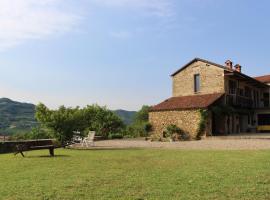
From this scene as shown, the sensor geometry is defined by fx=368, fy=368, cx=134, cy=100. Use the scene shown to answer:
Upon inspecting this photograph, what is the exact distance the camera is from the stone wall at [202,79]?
2940 cm

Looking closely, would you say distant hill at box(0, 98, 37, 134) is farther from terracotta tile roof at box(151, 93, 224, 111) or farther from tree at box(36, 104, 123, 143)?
tree at box(36, 104, 123, 143)

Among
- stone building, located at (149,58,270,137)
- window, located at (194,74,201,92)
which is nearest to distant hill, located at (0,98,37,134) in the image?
stone building, located at (149,58,270,137)

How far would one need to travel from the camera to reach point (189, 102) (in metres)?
28.9

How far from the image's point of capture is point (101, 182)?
26.1ft

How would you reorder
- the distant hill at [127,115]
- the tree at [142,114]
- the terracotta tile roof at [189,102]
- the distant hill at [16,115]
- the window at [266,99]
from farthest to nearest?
the tree at [142,114], the distant hill at [127,115], the distant hill at [16,115], the window at [266,99], the terracotta tile roof at [189,102]

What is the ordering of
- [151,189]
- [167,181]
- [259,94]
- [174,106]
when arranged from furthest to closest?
[259,94], [174,106], [167,181], [151,189]

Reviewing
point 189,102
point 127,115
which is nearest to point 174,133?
point 189,102

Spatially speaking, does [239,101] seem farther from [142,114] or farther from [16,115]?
[16,115]

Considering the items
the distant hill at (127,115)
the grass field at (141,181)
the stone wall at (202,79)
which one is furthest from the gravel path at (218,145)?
the distant hill at (127,115)

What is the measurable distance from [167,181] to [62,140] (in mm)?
13602

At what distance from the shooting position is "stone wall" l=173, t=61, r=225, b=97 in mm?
29403

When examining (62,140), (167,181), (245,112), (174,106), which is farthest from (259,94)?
(167,181)

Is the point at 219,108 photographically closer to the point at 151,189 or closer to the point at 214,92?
the point at 214,92

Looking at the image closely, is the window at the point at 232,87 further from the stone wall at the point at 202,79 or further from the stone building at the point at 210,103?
the stone wall at the point at 202,79
